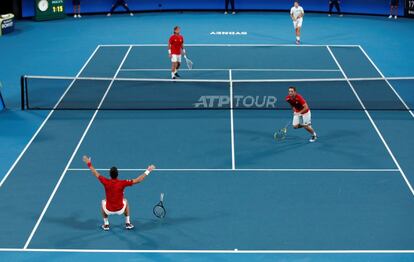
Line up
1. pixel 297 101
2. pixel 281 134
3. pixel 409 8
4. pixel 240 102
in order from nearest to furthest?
1. pixel 297 101
2. pixel 281 134
3. pixel 240 102
4. pixel 409 8

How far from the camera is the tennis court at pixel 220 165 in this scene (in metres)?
15.9

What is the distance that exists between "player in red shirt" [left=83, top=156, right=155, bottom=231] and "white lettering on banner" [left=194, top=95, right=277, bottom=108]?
902cm

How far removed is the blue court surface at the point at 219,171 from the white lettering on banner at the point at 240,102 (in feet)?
0.21

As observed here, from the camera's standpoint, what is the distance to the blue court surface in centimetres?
1553

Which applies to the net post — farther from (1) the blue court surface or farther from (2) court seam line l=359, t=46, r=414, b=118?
(2) court seam line l=359, t=46, r=414, b=118

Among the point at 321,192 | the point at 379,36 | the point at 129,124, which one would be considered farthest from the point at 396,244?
the point at 379,36

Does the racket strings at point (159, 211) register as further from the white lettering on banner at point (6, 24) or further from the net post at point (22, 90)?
the white lettering on banner at point (6, 24)

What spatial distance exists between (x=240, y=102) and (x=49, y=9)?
19.0m

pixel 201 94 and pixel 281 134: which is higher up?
pixel 201 94

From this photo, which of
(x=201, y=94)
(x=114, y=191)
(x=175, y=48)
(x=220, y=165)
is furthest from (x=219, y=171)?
(x=175, y=48)

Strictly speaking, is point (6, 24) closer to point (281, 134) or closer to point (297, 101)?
point (281, 134)

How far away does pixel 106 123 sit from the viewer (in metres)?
23.0

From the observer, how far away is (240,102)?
24.5 meters

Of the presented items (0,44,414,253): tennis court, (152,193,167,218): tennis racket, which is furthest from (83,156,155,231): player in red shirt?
(152,193,167,218): tennis racket
